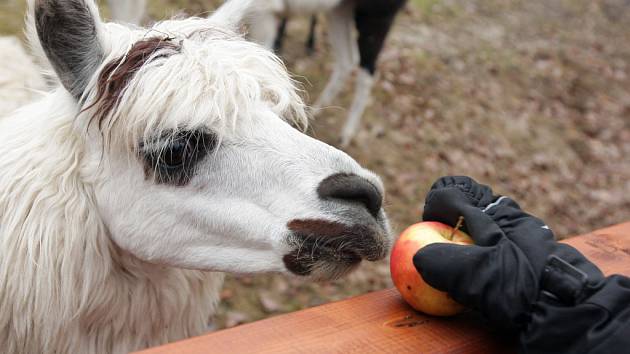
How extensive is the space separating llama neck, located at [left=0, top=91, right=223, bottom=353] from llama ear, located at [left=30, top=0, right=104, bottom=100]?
5.7 inches

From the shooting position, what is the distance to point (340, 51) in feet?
20.3

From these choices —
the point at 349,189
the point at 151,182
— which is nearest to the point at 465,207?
the point at 349,189

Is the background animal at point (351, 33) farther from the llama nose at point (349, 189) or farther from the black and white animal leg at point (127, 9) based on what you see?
the llama nose at point (349, 189)

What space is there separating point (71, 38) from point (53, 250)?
0.65 metres

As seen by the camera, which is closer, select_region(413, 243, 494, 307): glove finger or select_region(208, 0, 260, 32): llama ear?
select_region(413, 243, 494, 307): glove finger

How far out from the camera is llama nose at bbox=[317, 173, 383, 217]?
1.63 meters

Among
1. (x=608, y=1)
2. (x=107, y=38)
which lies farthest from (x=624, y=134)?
(x=107, y=38)

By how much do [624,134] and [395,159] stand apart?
3622 millimetres

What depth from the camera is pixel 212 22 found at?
83.2 inches

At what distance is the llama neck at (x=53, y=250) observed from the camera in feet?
5.96

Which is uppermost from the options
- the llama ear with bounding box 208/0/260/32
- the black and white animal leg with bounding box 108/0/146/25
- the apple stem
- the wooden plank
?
the llama ear with bounding box 208/0/260/32

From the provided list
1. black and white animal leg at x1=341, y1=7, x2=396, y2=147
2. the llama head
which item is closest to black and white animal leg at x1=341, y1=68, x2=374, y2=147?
black and white animal leg at x1=341, y1=7, x2=396, y2=147

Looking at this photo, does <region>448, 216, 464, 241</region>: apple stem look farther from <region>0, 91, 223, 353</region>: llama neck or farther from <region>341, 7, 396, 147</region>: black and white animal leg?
<region>341, 7, 396, 147</region>: black and white animal leg

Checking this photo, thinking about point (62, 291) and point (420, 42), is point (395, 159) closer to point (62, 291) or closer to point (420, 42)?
point (420, 42)
